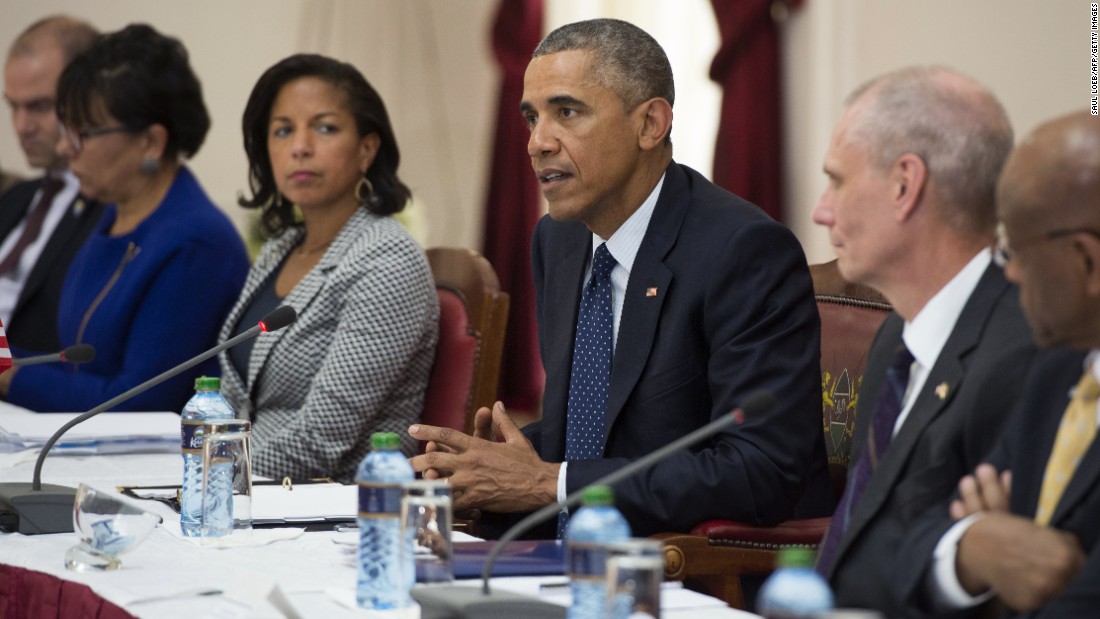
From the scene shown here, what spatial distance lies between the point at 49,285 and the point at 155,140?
2.50ft

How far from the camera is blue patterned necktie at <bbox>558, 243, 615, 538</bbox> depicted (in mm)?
2594

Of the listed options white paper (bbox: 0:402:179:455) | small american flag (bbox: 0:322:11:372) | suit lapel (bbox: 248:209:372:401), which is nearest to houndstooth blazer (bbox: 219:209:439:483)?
suit lapel (bbox: 248:209:372:401)

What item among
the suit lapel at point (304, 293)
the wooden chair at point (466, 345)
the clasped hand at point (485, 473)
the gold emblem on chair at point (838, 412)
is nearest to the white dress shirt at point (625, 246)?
the clasped hand at point (485, 473)

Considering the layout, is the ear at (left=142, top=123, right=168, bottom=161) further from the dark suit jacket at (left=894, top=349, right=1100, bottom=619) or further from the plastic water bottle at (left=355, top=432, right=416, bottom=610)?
the dark suit jacket at (left=894, top=349, right=1100, bottom=619)

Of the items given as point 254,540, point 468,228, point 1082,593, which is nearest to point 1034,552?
point 1082,593

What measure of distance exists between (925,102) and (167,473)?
1.73 metres

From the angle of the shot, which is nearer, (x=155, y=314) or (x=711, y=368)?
(x=711, y=368)

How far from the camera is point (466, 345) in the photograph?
3.23m

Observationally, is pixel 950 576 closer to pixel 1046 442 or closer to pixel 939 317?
pixel 1046 442

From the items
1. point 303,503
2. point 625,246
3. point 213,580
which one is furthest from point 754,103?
point 213,580

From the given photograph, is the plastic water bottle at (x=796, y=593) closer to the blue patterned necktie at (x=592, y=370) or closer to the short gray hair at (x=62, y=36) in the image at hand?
the blue patterned necktie at (x=592, y=370)

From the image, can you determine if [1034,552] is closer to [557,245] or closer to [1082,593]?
[1082,593]

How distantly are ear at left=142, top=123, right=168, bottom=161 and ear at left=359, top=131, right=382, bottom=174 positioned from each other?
0.90 metres

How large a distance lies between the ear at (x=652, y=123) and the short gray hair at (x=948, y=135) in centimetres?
74
